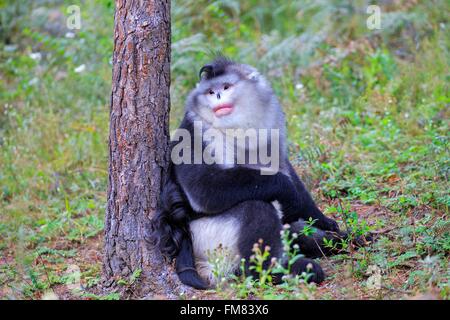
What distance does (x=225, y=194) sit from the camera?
372 cm

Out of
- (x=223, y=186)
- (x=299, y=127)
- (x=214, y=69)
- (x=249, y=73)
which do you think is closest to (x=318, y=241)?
(x=223, y=186)

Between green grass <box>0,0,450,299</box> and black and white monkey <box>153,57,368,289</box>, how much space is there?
0.35m

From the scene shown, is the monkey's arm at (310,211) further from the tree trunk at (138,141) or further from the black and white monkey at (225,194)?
the tree trunk at (138,141)

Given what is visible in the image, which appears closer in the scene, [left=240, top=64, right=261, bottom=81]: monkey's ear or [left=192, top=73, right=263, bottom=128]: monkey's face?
[left=192, top=73, right=263, bottom=128]: monkey's face

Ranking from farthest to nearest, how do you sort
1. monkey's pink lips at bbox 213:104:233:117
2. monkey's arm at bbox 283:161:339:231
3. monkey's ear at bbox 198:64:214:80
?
monkey's arm at bbox 283:161:339:231, monkey's ear at bbox 198:64:214:80, monkey's pink lips at bbox 213:104:233:117

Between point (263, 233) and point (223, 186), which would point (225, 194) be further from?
point (263, 233)

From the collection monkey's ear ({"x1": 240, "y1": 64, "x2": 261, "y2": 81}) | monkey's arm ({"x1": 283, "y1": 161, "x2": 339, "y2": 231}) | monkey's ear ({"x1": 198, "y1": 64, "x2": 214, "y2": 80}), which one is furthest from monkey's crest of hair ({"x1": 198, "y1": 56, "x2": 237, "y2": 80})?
monkey's arm ({"x1": 283, "y1": 161, "x2": 339, "y2": 231})

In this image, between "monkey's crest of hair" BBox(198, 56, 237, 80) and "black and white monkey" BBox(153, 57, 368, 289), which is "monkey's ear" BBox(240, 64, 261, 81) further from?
"monkey's crest of hair" BBox(198, 56, 237, 80)

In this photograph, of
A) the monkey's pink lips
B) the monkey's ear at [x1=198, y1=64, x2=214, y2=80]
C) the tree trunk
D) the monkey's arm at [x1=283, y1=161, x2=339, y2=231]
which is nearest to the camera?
the tree trunk

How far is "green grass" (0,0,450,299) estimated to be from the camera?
12.7 ft

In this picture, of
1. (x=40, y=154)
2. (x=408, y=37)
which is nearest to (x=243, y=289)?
(x=40, y=154)

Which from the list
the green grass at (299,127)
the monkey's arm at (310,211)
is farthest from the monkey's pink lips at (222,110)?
the green grass at (299,127)

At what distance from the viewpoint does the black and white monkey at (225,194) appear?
3.72m
